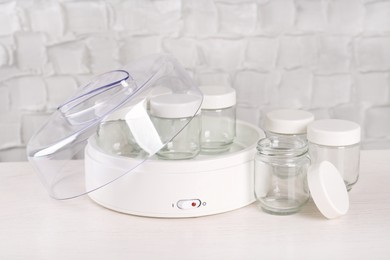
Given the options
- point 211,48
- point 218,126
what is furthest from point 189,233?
point 211,48

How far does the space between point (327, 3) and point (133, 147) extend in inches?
21.1

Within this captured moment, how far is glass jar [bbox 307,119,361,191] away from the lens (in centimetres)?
120

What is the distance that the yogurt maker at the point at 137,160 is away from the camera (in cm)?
111

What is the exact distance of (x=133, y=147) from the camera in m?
1.20

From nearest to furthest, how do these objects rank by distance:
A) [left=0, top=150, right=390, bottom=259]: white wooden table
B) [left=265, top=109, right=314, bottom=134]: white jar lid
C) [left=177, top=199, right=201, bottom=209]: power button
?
1. [left=0, top=150, right=390, bottom=259]: white wooden table
2. [left=177, top=199, right=201, bottom=209]: power button
3. [left=265, top=109, right=314, bottom=134]: white jar lid

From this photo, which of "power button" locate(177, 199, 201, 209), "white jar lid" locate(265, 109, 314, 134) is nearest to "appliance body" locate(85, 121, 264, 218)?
"power button" locate(177, 199, 201, 209)

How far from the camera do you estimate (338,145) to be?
1.20 metres

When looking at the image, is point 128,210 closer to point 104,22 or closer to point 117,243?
point 117,243

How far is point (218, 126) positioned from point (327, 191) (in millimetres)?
285

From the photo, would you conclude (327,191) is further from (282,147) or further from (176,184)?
(176,184)

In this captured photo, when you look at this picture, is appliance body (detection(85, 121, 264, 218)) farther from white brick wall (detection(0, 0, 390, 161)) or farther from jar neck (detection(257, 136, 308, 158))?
white brick wall (detection(0, 0, 390, 161))

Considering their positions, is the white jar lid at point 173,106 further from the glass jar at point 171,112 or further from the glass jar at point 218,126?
the glass jar at point 218,126

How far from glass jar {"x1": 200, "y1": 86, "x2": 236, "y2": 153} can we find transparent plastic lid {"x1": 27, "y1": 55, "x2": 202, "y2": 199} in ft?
0.43

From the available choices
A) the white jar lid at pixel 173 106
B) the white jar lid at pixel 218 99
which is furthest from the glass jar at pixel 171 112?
the white jar lid at pixel 218 99
